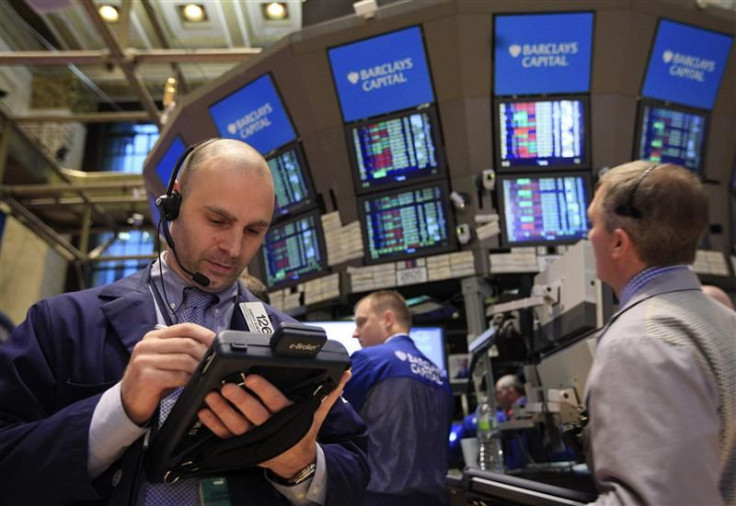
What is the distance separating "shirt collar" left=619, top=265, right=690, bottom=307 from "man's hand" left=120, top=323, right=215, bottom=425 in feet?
3.86

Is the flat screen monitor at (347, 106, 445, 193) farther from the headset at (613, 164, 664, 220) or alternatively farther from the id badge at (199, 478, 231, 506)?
the id badge at (199, 478, 231, 506)

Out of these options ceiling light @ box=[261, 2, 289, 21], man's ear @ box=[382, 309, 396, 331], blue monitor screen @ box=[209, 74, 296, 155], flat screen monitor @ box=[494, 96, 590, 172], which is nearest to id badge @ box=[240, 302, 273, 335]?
man's ear @ box=[382, 309, 396, 331]

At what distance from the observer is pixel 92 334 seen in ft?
3.66

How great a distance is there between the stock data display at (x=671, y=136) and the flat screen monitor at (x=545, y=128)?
1.42 ft

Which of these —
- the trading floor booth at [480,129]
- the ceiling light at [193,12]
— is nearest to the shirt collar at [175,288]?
the trading floor booth at [480,129]

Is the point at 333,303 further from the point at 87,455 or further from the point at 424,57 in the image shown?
the point at 87,455

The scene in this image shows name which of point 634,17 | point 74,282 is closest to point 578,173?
point 634,17

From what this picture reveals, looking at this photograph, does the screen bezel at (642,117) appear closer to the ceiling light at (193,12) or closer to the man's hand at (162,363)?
the man's hand at (162,363)

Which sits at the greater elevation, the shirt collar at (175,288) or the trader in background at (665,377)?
the shirt collar at (175,288)

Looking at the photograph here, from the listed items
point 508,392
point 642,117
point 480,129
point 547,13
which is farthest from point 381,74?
point 508,392

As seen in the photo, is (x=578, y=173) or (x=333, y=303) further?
(x=333, y=303)

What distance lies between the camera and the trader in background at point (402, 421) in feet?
8.80

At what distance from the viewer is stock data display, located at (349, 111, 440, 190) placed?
455cm

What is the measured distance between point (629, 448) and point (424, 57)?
360cm
